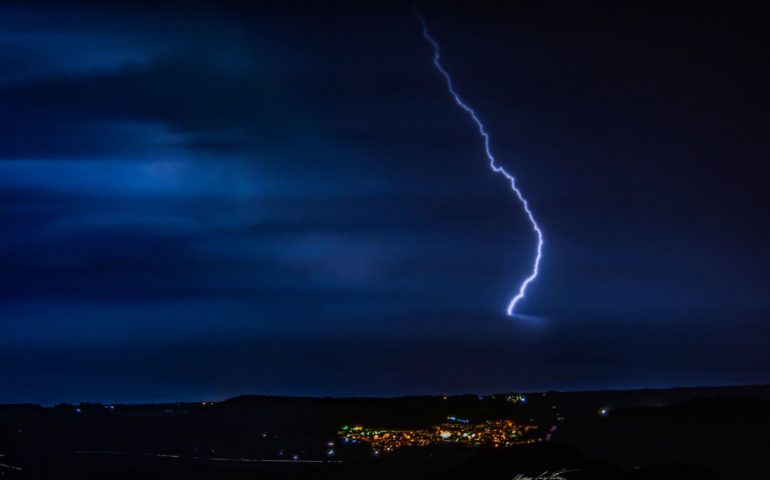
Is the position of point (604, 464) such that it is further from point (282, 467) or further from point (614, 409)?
point (614, 409)

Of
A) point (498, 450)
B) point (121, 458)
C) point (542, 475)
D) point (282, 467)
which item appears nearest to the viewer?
point (542, 475)

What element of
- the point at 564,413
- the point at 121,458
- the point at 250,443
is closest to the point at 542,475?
the point at 121,458

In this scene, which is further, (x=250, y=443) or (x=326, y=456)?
(x=250, y=443)

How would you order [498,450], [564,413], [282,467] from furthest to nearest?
1. [564,413]
2. [282,467]
3. [498,450]

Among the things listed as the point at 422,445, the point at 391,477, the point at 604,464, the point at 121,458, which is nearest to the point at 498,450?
the point at 604,464

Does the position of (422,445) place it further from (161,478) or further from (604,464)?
(604,464)

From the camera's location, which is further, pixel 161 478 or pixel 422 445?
pixel 422 445
